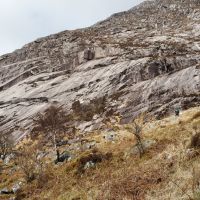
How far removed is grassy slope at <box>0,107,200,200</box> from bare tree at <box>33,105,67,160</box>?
28.1 metres

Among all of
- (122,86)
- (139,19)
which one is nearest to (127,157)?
(122,86)

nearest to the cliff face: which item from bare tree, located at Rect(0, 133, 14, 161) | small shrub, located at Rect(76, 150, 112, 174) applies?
bare tree, located at Rect(0, 133, 14, 161)

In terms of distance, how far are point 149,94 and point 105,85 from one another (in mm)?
15017

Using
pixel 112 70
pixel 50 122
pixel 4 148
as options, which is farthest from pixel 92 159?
pixel 112 70

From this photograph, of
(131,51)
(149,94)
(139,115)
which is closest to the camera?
(139,115)

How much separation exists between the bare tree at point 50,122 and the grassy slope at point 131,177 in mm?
28061

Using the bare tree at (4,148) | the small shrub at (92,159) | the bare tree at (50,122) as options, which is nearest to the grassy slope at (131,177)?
the small shrub at (92,159)

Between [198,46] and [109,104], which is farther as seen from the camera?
[198,46]

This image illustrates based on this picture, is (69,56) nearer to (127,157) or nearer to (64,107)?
(64,107)

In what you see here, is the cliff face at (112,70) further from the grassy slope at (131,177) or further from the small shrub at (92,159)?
the grassy slope at (131,177)

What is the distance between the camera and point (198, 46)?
103m

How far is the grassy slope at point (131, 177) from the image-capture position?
2047 cm

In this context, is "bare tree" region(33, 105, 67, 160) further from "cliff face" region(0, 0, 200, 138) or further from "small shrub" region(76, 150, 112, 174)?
"small shrub" region(76, 150, 112, 174)

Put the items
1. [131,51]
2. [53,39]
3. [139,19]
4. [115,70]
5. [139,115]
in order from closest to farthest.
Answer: [139,115] < [115,70] < [131,51] < [53,39] < [139,19]
